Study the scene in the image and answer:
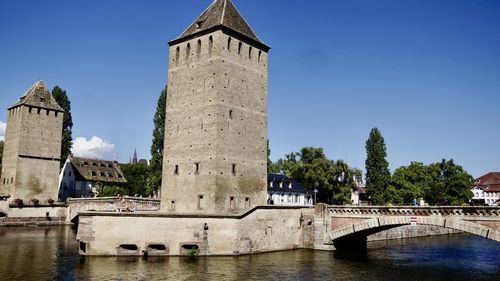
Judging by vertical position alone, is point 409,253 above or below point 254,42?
below

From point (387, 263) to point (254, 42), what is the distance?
65.3 ft

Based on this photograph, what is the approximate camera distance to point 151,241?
95.6 feet

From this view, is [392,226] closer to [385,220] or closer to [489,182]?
[385,220]

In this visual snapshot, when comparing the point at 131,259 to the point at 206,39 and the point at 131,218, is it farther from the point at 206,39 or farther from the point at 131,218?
the point at 206,39

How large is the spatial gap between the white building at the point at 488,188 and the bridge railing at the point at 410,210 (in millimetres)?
83032

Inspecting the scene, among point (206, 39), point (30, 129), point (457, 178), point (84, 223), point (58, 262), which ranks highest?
point (206, 39)

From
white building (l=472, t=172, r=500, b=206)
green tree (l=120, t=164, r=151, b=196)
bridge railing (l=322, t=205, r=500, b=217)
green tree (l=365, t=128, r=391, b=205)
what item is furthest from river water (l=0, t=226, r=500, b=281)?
white building (l=472, t=172, r=500, b=206)

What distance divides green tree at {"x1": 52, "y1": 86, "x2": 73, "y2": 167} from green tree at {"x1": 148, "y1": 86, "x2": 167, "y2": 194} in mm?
14039

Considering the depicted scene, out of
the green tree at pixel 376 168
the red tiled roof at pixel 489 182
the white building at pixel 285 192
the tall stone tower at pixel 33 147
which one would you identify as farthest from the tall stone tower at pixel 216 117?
the red tiled roof at pixel 489 182

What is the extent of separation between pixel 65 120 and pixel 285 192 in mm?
31375

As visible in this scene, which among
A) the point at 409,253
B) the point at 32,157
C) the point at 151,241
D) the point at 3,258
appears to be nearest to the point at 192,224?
the point at 151,241

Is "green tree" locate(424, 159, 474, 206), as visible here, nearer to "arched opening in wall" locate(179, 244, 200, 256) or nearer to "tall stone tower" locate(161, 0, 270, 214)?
"tall stone tower" locate(161, 0, 270, 214)

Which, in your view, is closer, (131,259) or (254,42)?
(131,259)

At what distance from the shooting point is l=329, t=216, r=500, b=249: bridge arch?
27.7 meters
